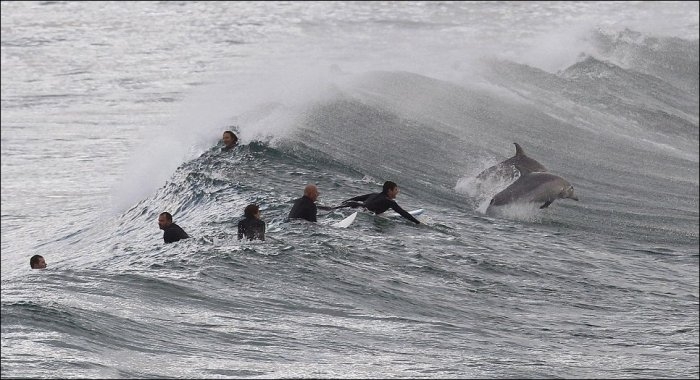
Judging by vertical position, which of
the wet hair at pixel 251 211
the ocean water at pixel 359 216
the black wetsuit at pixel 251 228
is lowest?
the ocean water at pixel 359 216

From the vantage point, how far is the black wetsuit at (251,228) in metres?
18.7

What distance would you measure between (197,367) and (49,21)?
53.0 m

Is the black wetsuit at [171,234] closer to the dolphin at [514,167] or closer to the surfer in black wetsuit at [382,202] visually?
the surfer in black wetsuit at [382,202]

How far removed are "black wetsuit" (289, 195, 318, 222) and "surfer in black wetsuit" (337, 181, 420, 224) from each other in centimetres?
134

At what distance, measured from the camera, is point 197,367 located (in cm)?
1319

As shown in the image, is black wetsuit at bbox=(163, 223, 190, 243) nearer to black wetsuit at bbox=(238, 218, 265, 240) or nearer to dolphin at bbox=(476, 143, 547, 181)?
black wetsuit at bbox=(238, 218, 265, 240)

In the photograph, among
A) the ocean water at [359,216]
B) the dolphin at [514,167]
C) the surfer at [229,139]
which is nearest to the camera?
the ocean water at [359,216]

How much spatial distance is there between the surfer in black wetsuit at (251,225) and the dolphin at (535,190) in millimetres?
6355

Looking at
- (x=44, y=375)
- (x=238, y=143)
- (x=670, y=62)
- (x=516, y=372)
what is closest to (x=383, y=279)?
(x=516, y=372)

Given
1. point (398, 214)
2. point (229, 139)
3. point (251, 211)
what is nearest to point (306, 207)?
point (251, 211)

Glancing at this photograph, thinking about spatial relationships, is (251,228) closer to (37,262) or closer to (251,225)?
(251,225)

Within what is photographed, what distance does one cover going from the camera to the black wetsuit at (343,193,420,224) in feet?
69.0

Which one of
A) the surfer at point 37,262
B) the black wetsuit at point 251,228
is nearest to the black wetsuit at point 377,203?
the black wetsuit at point 251,228

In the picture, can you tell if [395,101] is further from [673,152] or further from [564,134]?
[673,152]
